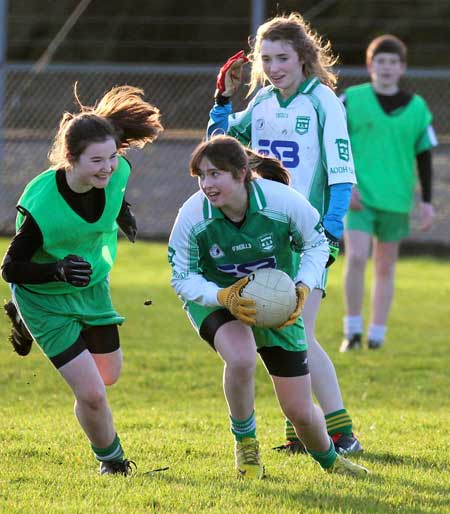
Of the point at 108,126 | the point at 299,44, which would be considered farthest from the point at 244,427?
the point at 299,44

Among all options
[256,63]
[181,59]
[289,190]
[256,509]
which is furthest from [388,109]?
[181,59]

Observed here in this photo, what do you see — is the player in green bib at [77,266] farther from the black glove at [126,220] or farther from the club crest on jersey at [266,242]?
the club crest on jersey at [266,242]

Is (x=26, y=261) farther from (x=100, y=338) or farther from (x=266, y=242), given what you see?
(x=266, y=242)

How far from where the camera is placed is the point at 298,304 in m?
5.16

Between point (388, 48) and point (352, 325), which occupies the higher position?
point (388, 48)

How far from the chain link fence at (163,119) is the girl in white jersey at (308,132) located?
30.9 feet

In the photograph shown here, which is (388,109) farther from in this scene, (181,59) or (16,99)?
(181,59)

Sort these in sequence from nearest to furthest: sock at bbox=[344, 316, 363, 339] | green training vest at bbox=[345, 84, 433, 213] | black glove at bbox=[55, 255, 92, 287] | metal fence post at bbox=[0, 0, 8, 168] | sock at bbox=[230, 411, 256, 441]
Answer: black glove at bbox=[55, 255, 92, 287] → sock at bbox=[230, 411, 256, 441] → green training vest at bbox=[345, 84, 433, 213] → sock at bbox=[344, 316, 363, 339] → metal fence post at bbox=[0, 0, 8, 168]

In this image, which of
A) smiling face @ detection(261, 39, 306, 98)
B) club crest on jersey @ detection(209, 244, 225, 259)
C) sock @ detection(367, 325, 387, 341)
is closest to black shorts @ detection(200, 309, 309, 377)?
club crest on jersey @ detection(209, 244, 225, 259)

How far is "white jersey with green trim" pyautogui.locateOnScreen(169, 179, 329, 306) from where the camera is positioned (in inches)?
204

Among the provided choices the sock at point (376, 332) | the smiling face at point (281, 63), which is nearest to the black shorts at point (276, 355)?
the smiling face at point (281, 63)

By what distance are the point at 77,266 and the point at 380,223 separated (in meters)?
5.19

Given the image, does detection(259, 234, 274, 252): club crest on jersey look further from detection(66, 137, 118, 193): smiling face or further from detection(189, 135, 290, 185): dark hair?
detection(66, 137, 118, 193): smiling face

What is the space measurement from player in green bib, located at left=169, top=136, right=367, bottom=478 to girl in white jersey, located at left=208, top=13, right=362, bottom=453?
661 millimetres
